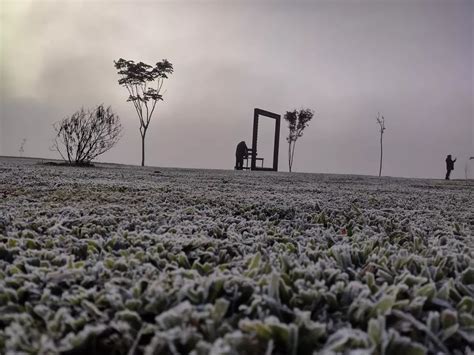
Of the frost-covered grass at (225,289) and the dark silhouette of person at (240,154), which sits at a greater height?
the dark silhouette of person at (240,154)

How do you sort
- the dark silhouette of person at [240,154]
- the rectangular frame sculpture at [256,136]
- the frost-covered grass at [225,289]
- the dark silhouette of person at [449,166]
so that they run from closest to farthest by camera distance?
the frost-covered grass at [225,289], the rectangular frame sculpture at [256,136], the dark silhouette of person at [240,154], the dark silhouette of person at [449,166]

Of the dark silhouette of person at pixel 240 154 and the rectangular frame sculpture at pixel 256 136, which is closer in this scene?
the rectangular frame sculpture at pixel 256 136

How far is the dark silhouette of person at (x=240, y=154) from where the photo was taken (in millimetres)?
17427

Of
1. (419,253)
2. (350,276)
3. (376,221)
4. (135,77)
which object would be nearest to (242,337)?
(350,276)

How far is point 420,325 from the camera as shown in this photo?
1.06 meters

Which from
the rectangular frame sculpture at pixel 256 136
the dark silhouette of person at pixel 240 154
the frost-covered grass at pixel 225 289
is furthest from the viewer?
the dark silhouette of person at pixel 240 154

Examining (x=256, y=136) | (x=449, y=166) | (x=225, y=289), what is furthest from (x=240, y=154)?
(x=225, y=289)

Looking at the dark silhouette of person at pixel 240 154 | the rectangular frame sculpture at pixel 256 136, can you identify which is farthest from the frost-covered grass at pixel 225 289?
the dark silhouette of person at pixel 240 154

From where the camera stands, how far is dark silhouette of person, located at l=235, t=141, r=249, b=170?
1743 centimetres

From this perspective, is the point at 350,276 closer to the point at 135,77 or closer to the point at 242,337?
the point at 242,337

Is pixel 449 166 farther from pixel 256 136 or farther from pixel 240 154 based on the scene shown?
pixel 240 154

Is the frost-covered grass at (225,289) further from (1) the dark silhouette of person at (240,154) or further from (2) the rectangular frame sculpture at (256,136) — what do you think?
(1) the dark silhouette of person at (240,154)

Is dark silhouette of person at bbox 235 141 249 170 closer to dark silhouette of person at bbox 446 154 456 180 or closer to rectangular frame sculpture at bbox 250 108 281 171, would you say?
rectangular frame sculpture at bbox 250 108 281 171

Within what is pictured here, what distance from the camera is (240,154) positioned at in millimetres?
17406
